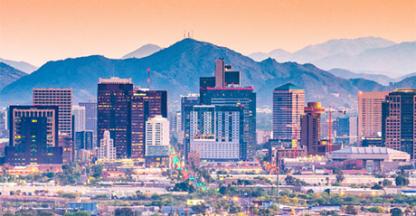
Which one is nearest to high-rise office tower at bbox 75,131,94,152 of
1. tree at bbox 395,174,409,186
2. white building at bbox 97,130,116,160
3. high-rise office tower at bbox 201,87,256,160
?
white building at bbox 97,130,116,160

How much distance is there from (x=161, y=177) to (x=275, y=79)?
53.2 metres

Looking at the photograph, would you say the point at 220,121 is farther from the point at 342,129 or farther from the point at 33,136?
the point at 342,129

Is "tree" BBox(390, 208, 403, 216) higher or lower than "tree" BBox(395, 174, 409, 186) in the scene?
lower

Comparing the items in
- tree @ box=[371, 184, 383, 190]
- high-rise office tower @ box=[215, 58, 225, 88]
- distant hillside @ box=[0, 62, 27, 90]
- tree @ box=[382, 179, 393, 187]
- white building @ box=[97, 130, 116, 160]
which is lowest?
tree @ box=[371, 184, 383, 190]

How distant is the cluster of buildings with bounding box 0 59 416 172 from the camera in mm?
75688

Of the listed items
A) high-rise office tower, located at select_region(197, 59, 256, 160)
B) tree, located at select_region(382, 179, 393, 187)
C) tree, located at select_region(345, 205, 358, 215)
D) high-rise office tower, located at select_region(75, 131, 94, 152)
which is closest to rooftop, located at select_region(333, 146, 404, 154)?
high-rise office tower, located at select_region(197, 59, 256, 160)

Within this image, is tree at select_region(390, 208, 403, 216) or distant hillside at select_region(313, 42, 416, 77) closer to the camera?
tree at select_region(390, 208, 403, 216)

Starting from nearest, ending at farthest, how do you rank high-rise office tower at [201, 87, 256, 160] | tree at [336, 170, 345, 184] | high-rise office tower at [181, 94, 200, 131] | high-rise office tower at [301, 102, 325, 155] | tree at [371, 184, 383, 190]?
tree at [371, 184, 383, 190]
tree at [336, 170, 345, 184]
high-rise office tower at [301, 102, 325, 155]
high-rise office tower at [201, 87, 256, 160]
high-rise office tower at [181, 94, 200, 131]

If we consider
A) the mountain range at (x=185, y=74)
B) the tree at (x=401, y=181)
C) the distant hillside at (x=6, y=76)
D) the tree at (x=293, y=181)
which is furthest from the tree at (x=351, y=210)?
the distant hillside at (x=6, y=76)

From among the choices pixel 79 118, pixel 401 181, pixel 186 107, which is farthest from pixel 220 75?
pixel 401 181

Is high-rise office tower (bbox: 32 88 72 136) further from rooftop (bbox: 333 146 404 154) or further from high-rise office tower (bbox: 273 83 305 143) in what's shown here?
rooftop (bbox: 333 146 404 154)

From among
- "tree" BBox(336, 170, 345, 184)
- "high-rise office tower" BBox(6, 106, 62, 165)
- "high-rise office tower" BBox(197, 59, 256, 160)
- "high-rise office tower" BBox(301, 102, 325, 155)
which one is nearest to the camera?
"tree" BBox(336, 170, 345, 184)

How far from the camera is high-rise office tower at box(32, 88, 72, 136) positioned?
82.2 metres

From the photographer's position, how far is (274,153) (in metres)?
74.6
